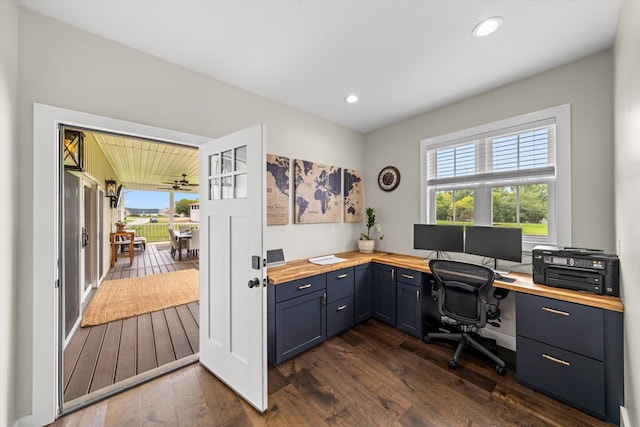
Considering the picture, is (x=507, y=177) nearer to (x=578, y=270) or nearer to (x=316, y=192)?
(x=578, y=270)

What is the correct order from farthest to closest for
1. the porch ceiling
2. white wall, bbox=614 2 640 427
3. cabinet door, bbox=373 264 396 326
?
the porch ceiling, cabinet door, bbox=373 264 396 326, white wall, bbox=614 2 640 427

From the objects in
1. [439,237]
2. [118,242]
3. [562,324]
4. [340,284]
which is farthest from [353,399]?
[118,242]

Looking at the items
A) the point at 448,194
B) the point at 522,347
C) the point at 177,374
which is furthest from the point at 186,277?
the point at 522,347

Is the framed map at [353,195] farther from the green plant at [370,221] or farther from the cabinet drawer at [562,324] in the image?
the cabinet drawer at [562,324]

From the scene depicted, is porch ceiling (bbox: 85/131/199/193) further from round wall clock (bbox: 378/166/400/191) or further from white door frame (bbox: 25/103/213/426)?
round wall clock (bbox: 378/166/400/191)

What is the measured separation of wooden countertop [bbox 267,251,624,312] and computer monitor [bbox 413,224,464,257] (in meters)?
0.22

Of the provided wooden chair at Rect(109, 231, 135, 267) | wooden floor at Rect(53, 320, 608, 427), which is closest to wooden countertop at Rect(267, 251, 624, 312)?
wooden floor at Rect(53, 320, 608, 427)

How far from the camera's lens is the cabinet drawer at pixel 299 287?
2.20m

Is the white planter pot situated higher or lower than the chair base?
higher

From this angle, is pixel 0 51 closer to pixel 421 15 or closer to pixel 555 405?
pixel 421 15

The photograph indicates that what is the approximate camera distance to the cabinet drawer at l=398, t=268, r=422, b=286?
263 cm

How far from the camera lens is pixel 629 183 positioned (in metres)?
1.33

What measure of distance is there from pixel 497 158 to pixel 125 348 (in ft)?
14.3

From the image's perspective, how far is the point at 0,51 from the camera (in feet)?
4.12
